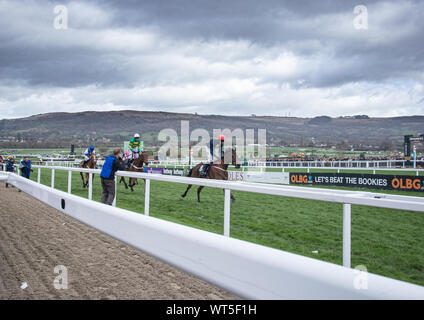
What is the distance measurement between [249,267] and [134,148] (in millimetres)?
11948

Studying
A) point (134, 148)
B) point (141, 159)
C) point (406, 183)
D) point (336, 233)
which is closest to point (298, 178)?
point (406, 183)

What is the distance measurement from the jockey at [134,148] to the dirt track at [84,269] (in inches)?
315

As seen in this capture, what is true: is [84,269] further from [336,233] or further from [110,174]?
[110,174]

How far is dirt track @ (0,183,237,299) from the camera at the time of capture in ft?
9.52

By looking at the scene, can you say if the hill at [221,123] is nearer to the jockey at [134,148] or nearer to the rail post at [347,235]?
the jockey at [134,148]

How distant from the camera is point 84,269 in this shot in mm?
3547

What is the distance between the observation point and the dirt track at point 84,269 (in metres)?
2.90

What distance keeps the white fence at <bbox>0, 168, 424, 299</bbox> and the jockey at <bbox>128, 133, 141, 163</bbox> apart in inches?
381

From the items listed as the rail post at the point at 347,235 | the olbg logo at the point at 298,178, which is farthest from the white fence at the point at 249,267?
the olbg logo at the point at 298,178

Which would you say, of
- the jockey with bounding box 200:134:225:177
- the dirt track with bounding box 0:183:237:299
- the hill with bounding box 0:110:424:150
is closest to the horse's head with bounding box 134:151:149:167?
the jockey with bounding box 200:134:225:177

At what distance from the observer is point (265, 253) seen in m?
2.20
